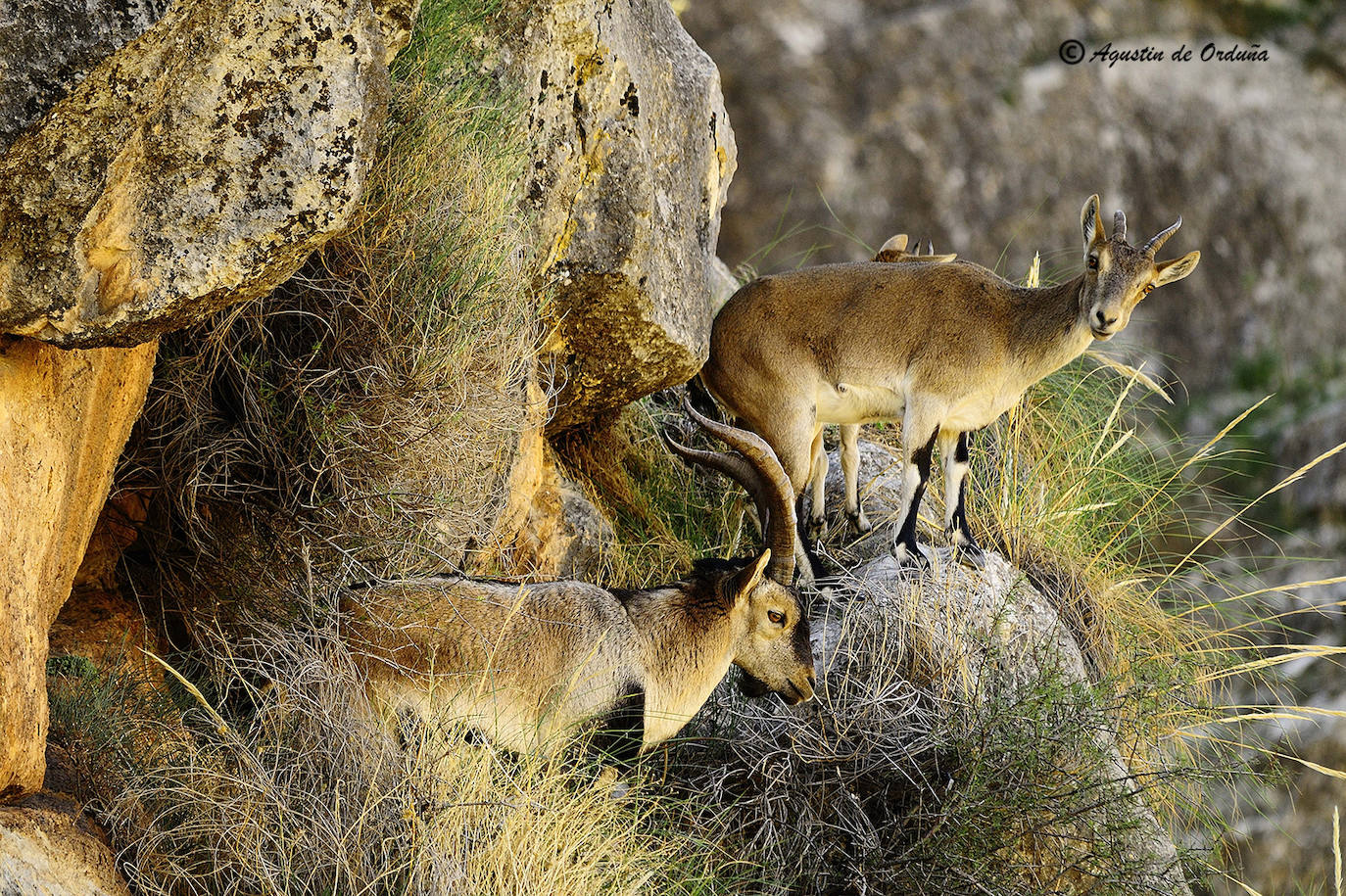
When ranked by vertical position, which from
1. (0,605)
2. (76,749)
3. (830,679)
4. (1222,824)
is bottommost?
(1222,824)

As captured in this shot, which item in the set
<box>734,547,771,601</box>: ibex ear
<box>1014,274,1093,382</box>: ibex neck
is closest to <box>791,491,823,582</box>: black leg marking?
<box>1014,274,1093,382</box>: ibex neck

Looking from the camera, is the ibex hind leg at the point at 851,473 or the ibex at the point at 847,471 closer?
the ibex at the point at 847,471

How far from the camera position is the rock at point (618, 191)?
5.79 metres

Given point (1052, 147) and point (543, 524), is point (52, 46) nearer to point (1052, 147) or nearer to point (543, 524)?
point (543, 524)

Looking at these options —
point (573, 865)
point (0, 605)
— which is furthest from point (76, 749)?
point (573, 865)

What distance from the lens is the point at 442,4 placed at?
5.27m

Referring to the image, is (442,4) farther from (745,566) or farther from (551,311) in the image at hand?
(745,566)

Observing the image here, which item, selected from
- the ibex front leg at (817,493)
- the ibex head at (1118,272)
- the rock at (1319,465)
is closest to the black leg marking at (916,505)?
the ibex front leg at (817,493)

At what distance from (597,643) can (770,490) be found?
0.91 meters

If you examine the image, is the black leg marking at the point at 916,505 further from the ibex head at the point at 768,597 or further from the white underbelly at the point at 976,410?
the ibex head at the point at 768,597

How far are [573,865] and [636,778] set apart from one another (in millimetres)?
613

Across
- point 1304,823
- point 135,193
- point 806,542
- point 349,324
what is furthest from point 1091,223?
point 1304,823

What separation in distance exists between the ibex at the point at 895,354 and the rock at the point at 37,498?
11.0 ft

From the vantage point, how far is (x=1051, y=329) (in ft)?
22.1
